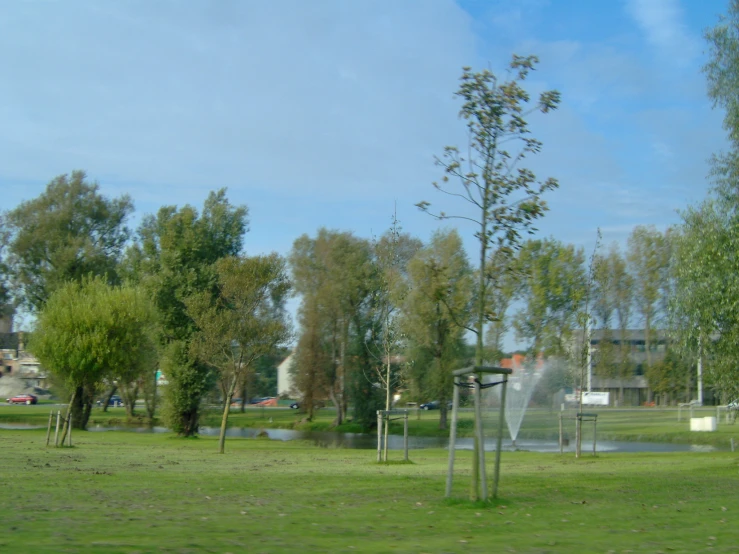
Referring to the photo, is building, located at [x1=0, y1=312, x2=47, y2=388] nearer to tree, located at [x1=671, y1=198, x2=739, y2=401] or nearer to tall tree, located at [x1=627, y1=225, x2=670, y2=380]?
tall tree, located at [x1=627, y1=225, x2=670, y2=380]

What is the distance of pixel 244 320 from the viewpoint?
109 feet

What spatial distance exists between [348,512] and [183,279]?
113ft

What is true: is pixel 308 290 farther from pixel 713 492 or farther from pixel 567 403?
pixel 713 492

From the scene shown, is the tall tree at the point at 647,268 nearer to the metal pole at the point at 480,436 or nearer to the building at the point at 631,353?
the building at the point at 631,353

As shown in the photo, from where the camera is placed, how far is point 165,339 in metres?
45.6

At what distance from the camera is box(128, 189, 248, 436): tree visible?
145ft

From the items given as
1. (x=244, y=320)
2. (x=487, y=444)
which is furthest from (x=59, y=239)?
(x=487, y=444)

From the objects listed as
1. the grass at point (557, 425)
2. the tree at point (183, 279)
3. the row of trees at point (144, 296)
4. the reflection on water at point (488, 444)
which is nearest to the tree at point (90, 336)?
the row of trees at point (144, 296)

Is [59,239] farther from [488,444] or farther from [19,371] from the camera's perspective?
[19,371]

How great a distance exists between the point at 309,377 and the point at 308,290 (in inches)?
311

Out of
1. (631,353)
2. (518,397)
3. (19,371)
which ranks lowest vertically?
(19,371)

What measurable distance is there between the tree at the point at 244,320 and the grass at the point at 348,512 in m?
13.6

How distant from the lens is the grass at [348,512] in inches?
359

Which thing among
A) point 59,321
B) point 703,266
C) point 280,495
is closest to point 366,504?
point 280,495
